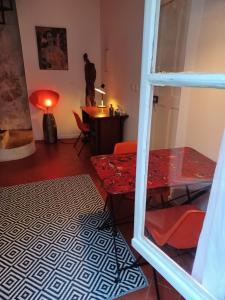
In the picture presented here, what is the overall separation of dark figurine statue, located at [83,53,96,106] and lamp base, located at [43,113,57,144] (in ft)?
2.72

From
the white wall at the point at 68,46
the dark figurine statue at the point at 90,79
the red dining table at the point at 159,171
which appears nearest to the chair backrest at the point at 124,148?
the red dining table at the point at 159,171

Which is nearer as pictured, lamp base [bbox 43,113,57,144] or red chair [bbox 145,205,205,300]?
red chair [bbox 145,205,205,300]

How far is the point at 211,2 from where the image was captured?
1.62m

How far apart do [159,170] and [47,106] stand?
128 inches

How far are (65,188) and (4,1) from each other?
3.78 m

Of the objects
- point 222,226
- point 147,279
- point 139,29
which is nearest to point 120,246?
point 147,279

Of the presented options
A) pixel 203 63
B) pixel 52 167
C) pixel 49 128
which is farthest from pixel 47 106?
pixel 203 63

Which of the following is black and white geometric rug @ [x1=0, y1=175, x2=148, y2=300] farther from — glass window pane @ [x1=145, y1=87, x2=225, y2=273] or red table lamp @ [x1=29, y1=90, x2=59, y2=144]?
red table lamp @ [x1=29, y1=90, x2=59, y2=144]

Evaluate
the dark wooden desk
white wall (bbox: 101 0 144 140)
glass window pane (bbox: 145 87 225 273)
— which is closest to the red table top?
glass window pane (bbox: 145 87 225 273)

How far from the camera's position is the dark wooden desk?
341 cm

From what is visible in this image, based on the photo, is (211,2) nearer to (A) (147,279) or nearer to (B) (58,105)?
(A) (147,279)

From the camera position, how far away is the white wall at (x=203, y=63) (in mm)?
1542

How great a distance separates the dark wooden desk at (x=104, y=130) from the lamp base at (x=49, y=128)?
1.02 meters

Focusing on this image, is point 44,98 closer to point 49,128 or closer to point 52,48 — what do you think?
point 49,128
